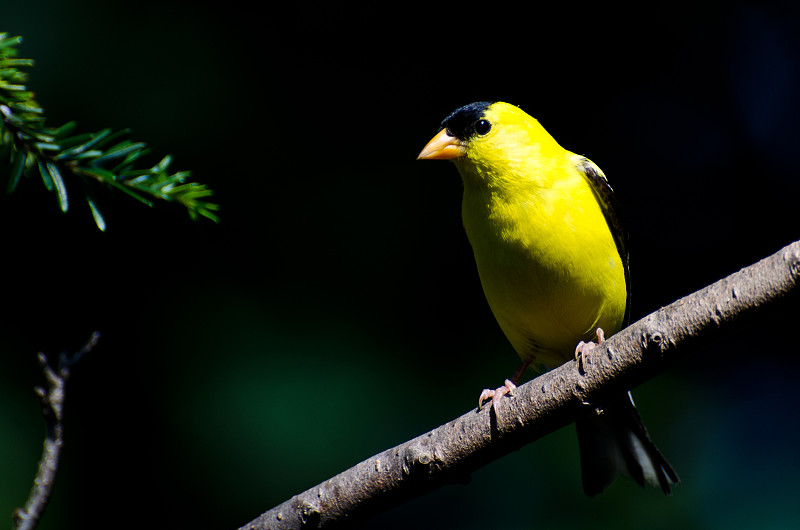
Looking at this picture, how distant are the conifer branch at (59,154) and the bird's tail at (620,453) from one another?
5.50 ft

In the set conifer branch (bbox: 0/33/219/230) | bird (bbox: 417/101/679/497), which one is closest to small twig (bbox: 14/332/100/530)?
conifer branch (bbox: 0/33/219/230)

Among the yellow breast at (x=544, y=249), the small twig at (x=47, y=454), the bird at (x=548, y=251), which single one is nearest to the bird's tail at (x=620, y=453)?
the bird at (x=548, y=251)

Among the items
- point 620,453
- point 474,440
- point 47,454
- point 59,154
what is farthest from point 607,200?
point 47,454

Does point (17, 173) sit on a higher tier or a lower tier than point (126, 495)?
higher

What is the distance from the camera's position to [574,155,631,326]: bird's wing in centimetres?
255

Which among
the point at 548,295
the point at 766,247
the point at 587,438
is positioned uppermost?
the point at 548,295

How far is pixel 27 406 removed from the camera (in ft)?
9.87

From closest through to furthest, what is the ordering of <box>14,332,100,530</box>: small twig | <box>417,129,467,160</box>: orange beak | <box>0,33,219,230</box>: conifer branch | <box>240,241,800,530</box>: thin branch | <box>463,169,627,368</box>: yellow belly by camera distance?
<box>14,332,100,530</box>: small twig, <box>0,33,219,230</box>: conifer branch, <box>240,241,800,530</box>: thin branch, <box>463,169,627,368</box>: yellow belly, <box>417,129,467,160</box>: orange beak

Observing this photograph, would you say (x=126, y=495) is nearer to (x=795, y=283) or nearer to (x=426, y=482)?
(x=426, y=482)

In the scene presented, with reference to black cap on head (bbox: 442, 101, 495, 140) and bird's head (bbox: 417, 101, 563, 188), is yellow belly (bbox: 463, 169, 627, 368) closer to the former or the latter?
bird's head (bbox: 417, 101, 563, 188)

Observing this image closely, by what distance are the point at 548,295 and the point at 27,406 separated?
215 cm

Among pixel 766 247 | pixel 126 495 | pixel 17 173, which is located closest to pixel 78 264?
pixel 126 495

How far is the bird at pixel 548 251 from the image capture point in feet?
7.53

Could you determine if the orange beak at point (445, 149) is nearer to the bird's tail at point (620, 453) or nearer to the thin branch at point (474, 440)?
the bird's tail at point (620, 453)
